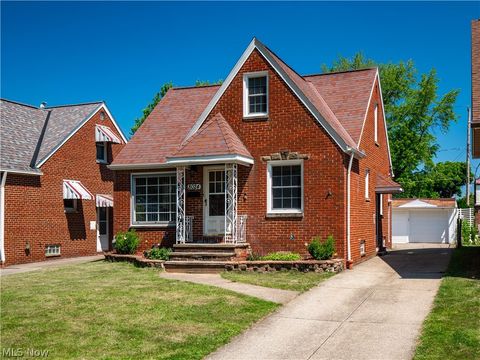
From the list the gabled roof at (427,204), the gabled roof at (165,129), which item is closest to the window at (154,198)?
the gabled roof at (165,129)

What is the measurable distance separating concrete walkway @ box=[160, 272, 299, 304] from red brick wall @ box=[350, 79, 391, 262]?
205 inches

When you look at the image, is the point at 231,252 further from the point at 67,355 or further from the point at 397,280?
the point at 67,355

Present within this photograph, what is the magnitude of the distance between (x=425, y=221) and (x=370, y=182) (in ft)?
57.6

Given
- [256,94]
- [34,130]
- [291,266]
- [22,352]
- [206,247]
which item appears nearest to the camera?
[22,352]

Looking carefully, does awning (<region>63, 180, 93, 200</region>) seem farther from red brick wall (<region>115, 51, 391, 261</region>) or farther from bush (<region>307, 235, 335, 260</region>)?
bush (<region>307, 235, 335, 260</region>)

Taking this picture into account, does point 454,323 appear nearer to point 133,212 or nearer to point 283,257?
point 283,257

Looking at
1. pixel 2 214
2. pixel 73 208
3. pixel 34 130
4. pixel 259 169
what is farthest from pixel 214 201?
pixel 34 130

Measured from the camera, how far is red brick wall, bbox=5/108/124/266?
22.1 metres

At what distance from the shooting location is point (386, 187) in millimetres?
22281

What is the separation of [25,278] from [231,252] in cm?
579

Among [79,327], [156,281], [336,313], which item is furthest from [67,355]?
[156,281]

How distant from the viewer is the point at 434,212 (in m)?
37.2

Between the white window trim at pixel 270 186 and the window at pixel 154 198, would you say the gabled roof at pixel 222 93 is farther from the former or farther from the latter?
the white window trim at pixel 270 186

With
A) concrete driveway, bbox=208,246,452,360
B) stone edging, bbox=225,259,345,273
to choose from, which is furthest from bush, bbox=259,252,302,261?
concrete driveway, bbox=208,246,452,360
